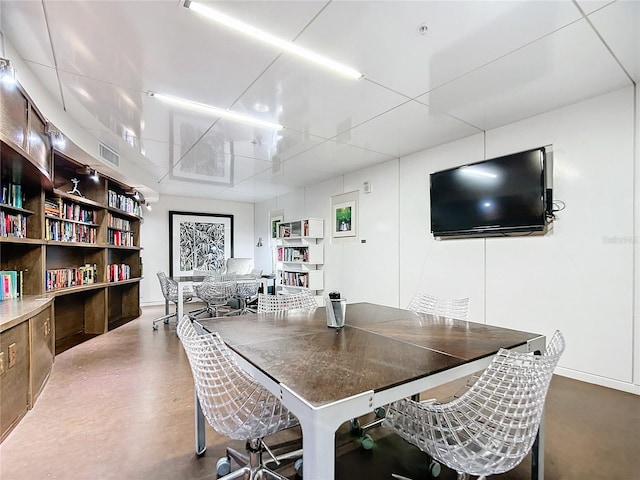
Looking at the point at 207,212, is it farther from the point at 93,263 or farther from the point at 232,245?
the point at 93,263

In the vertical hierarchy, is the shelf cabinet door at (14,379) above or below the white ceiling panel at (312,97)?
below

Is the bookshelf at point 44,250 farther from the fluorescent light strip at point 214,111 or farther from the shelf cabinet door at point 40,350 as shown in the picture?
the fluorescent light strip at point 214,111

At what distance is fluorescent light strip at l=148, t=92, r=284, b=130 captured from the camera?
2.83 m

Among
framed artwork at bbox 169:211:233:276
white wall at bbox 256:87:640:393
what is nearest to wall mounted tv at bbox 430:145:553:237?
white wall at bbox 256:87:640:393

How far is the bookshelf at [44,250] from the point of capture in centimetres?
219

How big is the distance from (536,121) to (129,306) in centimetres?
665

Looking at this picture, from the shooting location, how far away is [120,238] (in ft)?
17.4

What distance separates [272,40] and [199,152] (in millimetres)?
2669

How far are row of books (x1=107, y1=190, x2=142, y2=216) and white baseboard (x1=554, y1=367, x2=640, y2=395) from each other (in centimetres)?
603

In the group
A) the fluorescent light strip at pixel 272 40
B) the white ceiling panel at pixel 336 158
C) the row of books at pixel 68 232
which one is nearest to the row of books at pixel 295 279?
the white ceiling panel at pixel 336 158

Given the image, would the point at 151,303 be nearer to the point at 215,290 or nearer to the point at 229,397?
the point at 215,290

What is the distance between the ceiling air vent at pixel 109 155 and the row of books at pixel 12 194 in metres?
1.20

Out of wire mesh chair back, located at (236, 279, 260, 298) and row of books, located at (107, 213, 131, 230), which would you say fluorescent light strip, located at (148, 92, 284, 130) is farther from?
wire mesh chair back, located at (236, 279, 260, 298)

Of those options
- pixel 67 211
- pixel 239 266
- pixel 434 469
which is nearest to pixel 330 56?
pixel 434 469
